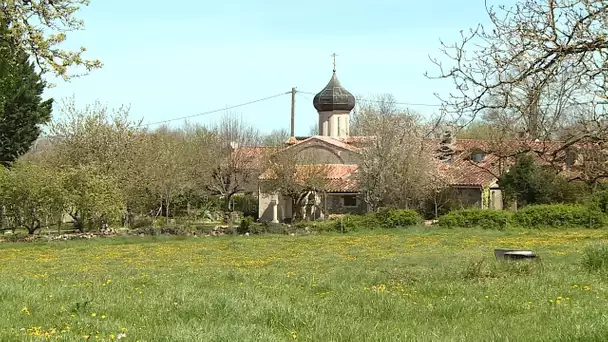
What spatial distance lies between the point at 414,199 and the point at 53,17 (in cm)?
3753

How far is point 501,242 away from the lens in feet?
98.6

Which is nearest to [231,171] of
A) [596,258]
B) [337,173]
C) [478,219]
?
[337,173]

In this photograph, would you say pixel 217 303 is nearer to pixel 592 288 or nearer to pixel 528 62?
pixel 528 62

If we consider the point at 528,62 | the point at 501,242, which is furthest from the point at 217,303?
the point at 501,242

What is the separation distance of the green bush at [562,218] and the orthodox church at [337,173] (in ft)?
24.4

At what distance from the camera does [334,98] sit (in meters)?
69.1

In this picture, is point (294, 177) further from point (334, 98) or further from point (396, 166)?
point (334, 98)

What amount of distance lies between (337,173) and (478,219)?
77.6ft

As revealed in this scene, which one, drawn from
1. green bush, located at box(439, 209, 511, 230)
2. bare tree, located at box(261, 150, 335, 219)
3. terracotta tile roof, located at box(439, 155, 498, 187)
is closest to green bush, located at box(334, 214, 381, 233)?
green bush, located at box(439, 209, 511, 230)

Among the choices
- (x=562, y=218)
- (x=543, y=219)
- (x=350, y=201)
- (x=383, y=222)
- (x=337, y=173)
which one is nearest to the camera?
(x=562, y=218)

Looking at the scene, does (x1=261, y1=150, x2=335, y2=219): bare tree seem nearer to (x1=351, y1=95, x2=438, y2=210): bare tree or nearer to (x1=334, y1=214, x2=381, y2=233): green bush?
(x1=351, y1=95, x2=438, y2=210): bare tree

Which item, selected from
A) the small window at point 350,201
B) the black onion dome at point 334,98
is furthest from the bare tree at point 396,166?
the black onion dome at point 334,98

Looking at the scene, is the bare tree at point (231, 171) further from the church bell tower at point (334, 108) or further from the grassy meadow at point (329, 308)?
the grassy meadow at point (329, 308)

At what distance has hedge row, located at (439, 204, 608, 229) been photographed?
39.5 meters
